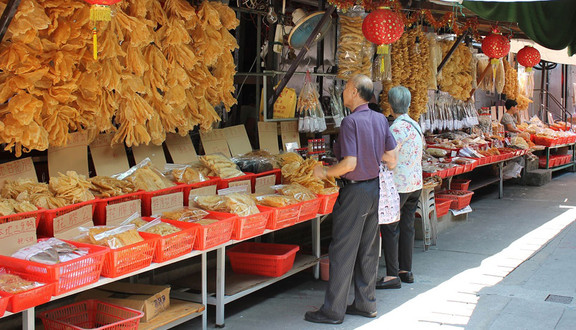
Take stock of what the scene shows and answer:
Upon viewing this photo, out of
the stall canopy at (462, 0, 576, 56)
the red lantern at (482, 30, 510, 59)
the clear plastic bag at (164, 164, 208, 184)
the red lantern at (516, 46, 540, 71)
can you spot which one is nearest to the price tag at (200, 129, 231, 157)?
the clear plastic bag at (164, 164, 208, 184)

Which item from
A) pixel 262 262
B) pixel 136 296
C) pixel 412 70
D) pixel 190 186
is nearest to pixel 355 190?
pixel 262 262

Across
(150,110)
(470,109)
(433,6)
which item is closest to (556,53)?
(470,109)

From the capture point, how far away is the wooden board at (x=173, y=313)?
3950 mm

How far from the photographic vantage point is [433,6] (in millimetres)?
7688

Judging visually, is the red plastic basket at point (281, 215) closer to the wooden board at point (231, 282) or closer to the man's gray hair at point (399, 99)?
the wooden board at point (231, 282)

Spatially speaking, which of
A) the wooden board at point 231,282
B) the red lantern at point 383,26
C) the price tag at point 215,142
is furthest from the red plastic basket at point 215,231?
the red lantern at point 383,26

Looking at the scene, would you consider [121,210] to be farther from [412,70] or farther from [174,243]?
[412,70]

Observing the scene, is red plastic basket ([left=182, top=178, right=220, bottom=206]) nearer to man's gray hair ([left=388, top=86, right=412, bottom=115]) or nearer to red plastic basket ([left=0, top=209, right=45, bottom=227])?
red plastic basket ([left=0, top=209, right=45, bottom=227])

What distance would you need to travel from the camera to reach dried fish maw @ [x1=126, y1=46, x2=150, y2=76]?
15.2ft

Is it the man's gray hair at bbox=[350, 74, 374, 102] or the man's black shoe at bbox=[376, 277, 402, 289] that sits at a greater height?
the man's gray hair at bbox=[350, 74, 374, 102]

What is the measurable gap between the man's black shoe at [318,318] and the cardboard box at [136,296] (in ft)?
3.38

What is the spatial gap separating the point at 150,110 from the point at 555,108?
1440 centimetres

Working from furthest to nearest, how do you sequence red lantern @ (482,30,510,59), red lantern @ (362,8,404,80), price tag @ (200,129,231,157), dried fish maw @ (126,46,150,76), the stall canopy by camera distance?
red lantern @ (482,30,510,59)
red lantern @ (362,8,404,80)
price tag @ (200,129,231,157)
the stall canopy
dried fish maw @ (126,46,150,76)

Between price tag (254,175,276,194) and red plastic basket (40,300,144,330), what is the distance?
1.68m
